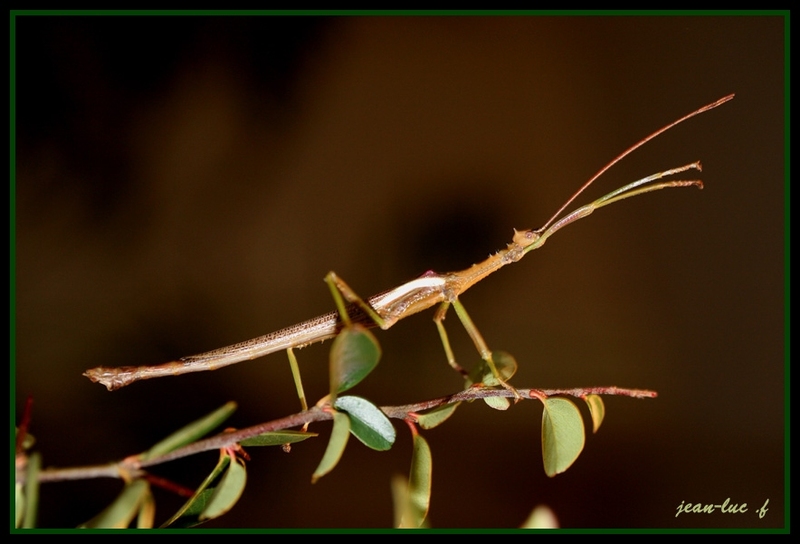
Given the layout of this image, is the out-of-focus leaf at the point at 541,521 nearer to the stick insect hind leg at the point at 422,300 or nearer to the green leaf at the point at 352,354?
the green leaf at the point at 352,354

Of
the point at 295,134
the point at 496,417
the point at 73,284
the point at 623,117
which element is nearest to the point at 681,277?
the point at 623,117

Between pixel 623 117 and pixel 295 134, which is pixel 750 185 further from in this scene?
pixel 295 134

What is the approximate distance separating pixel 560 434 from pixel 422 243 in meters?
1.39

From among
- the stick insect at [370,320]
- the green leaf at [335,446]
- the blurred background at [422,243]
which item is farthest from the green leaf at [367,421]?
the blurred background at [422,243]

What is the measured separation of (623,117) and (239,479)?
1740mm

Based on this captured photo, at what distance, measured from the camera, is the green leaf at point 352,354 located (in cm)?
37

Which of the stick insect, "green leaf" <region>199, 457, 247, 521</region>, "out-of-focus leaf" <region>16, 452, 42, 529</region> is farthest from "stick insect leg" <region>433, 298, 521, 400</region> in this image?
"out-of-focus leaf" <region>16, 452, 42, 529</region>

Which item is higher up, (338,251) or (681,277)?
(338,251)

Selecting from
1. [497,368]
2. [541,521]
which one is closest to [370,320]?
[497,368]

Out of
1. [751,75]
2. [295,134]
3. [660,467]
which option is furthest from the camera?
[295,134]

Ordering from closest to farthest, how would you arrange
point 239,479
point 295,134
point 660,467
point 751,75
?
1. point 239,479
2. point 751,75
3. point 660,467
4. point 295,134

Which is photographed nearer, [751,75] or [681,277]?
[751,75]

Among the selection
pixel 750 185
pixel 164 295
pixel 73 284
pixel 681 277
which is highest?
pixel 73 284

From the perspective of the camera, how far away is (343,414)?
0.42 m
